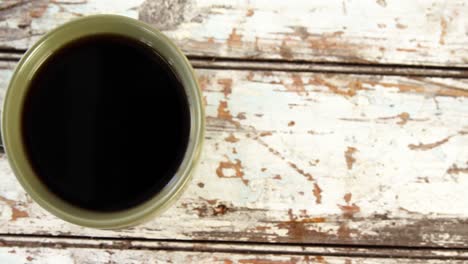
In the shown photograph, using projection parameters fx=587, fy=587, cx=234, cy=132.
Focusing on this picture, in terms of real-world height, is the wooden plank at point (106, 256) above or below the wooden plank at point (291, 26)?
below

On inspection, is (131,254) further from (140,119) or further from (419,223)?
(419,223)

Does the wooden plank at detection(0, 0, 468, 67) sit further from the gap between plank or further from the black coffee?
the gap between plank

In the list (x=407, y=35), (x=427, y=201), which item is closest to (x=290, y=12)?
(x=407, y=35)

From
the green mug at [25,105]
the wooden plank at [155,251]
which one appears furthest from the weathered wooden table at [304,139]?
the green mug at [25,105]

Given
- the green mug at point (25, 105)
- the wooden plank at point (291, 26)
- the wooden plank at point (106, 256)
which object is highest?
the wooden plank at point (291, 26)

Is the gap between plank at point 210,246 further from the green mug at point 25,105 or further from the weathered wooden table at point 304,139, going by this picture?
the green mug at point 25,105

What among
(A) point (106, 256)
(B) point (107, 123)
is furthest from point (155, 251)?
(B) point (107, 123)
